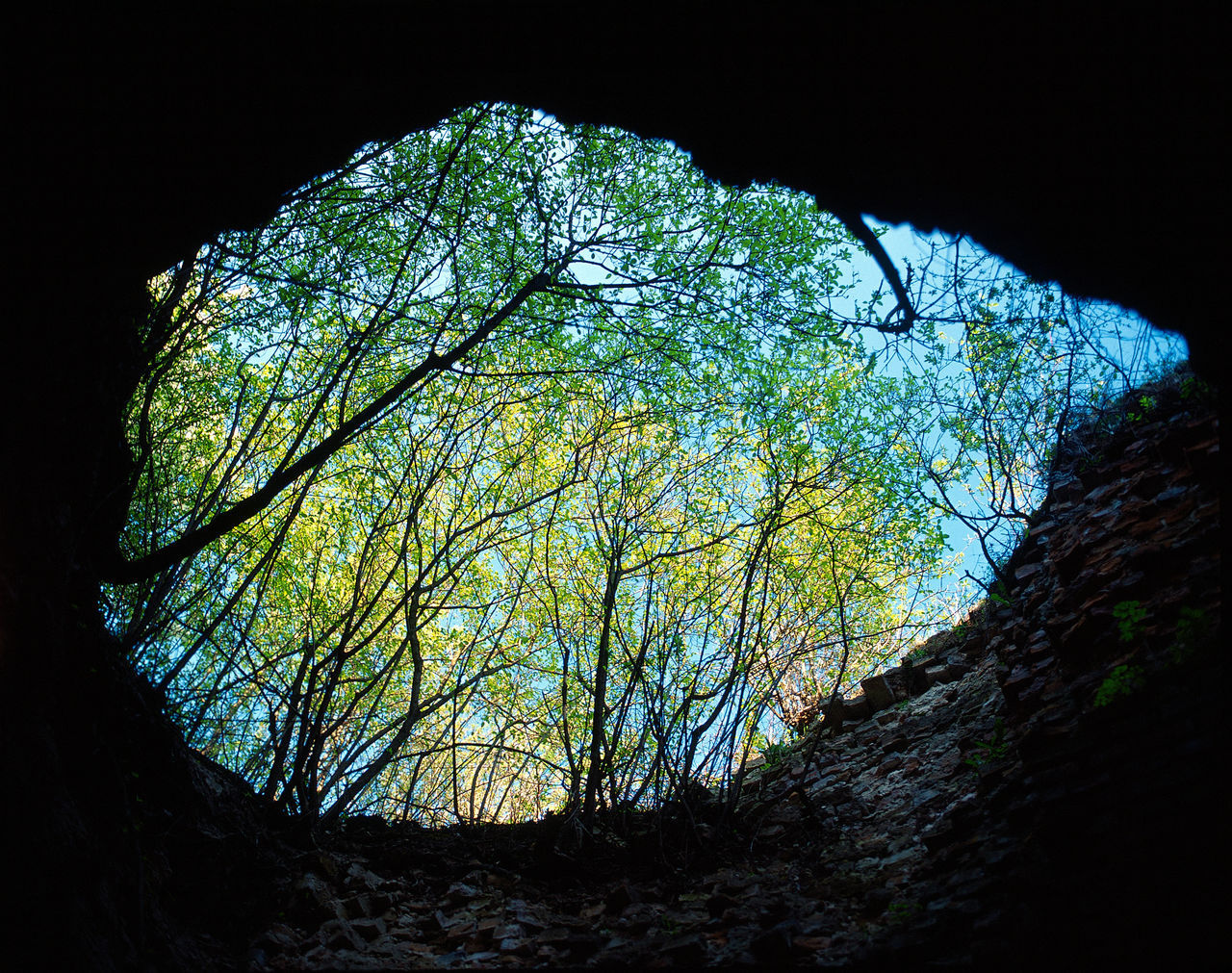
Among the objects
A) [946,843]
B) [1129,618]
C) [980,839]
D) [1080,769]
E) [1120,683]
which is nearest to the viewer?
[1080,769]

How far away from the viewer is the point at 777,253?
6.09 meters

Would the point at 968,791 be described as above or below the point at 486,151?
below

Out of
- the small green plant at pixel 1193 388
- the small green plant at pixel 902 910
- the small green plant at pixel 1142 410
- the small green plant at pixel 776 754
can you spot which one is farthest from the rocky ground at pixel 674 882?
the small green plant at pixel 1193 388

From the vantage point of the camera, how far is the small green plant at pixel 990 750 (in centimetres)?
460

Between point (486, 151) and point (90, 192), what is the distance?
3.38 m

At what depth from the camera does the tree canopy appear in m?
5.43

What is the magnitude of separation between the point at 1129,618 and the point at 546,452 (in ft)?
18.3

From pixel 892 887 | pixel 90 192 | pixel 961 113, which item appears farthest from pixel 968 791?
pixel 90 192

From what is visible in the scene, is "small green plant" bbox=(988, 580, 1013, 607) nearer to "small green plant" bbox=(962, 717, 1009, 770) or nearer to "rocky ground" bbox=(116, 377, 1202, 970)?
"rocky ground" bbox=(116, 377, 1202, 970)

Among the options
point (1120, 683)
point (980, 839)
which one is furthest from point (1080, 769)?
point (980, 839)

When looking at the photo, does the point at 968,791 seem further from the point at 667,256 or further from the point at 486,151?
the point at 486,151

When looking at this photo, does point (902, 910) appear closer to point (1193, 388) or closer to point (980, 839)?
point (980, 839)

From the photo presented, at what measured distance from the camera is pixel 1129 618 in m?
3.81

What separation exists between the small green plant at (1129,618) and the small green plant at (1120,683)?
256 millimetres
